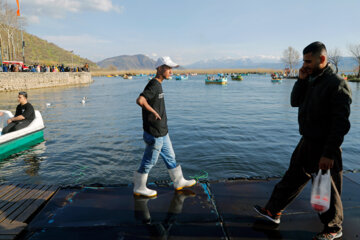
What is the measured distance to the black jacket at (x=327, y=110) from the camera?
2502 millimetres

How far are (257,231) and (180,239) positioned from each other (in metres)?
0.98

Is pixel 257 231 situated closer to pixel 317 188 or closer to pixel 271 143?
pixel 317 188

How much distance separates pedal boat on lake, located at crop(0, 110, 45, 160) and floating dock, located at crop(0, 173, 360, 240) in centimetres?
437

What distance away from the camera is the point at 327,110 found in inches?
103

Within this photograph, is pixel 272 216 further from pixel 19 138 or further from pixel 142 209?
pixel 19 138

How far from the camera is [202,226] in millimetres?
3164

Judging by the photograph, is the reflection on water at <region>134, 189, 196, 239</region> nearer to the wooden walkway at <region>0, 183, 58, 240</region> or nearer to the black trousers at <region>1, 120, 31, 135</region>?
the wooden walkway at <region>0, 183, 58, 240</region>

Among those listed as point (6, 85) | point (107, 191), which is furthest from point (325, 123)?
point (6, 85)

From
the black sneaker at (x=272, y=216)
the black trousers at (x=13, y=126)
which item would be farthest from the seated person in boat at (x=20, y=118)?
the black sneaker at (x=272, y=216)

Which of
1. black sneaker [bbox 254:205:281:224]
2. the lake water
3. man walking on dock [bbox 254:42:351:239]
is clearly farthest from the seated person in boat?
man walking on dock [bbox 254:42:351:239]

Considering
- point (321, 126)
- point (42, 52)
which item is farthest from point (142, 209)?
point (42, 52)

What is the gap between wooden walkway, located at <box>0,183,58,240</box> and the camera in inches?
124

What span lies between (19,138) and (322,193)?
933 cm

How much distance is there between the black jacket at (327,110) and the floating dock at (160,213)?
124 cm
